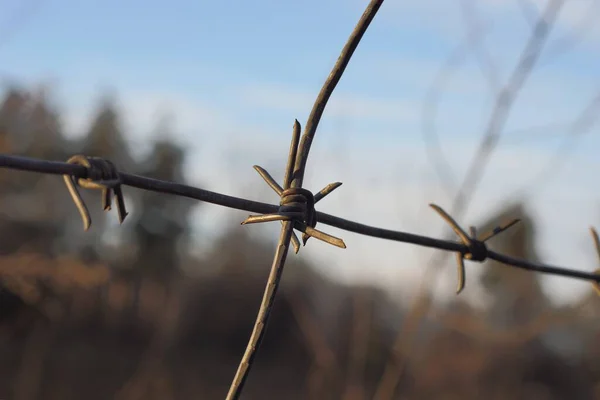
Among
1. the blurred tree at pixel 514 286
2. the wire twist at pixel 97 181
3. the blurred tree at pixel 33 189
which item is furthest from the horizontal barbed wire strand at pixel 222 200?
the blurred tree at pixel 514 286

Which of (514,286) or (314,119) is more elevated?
(314,119)

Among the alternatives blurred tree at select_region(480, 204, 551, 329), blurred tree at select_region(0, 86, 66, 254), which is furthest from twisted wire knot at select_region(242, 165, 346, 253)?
blurred tree at select_region(480, 204, 551, 329)

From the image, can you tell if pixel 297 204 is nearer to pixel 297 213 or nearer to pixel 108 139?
pixel 297 213

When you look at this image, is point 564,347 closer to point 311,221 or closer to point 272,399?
point 272,399

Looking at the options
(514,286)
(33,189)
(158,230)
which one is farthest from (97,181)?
(158,230)

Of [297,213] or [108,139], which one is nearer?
[297,213]

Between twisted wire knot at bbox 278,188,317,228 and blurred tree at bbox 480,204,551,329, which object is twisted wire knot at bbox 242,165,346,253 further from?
blurred tree at bbox 480,204,551,329

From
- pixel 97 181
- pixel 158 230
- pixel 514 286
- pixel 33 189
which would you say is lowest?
pixel 158 230

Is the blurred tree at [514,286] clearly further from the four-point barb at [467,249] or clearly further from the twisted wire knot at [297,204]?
the twisted wire knot at [297,204]

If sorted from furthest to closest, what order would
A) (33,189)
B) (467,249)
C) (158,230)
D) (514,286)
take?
(158,230) → (33,189) → (514,286) → (467,249)
